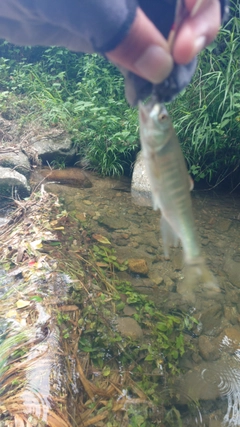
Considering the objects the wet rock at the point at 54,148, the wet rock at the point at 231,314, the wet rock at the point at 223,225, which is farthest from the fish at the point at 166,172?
the wet rock at the point at 54,148

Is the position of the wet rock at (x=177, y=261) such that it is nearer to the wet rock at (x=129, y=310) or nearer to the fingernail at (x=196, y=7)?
the wet rock at (x=129, y=310)

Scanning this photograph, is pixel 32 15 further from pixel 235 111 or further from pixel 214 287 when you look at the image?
pixel 235 111

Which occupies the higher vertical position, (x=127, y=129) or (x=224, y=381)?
(x=127, y=129)

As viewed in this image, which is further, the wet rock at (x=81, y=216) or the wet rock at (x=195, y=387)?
the wet rock at (x=81, y=216)

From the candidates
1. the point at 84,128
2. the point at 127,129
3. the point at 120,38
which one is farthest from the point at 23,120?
the point at 120,38

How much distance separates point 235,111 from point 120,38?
3785 millimetres

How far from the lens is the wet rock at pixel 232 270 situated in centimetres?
339

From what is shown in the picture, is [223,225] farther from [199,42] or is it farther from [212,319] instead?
[199,42]

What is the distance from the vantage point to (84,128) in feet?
19.3

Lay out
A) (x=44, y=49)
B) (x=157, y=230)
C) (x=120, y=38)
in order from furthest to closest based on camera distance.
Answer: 1. (x=44, y=49)
2. (x=157, y=230)
3. (x=120, y=38)

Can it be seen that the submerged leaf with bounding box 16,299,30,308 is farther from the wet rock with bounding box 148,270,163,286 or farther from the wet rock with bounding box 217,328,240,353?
the wet rock with bounding box 217,328,240,353

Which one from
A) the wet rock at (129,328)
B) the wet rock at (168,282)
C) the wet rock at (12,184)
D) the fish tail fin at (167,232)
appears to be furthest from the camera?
the wet rock at (12,184)

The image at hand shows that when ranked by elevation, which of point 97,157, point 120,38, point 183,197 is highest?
point 120,38

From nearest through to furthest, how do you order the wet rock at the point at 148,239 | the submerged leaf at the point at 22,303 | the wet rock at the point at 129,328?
the submerged leaf at the point at 22,303 < the wet rock at the point at 129,328 < the wet rock at the point at 148,239
